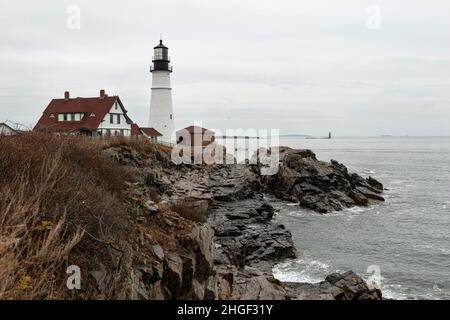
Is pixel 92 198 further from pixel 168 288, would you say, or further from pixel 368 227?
pixel 368 227

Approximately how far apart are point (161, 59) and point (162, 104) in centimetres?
558

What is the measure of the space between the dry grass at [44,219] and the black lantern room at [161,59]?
42312 millimetres

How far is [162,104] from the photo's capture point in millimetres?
51750

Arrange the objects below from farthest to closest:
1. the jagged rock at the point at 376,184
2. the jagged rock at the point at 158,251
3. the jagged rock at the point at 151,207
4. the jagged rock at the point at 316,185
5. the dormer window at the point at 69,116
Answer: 1. the jagged rock at the point at 376,184
2. the dormer window at the point at 69,116
3. the jagged rock at the point at 316,185
4. the jagged rock at the point at 151,207
5. the jagged rock at the point at 158,251

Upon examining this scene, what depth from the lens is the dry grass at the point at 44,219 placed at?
618cm

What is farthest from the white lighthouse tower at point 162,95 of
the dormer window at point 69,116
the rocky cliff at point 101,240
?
the rocky cliff at point 101,240

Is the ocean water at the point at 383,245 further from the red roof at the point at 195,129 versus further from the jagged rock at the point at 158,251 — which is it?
the red roof at the point at 195,129

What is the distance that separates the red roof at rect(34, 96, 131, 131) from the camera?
146 feet

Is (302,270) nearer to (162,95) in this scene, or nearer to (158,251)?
Result: (158,251)

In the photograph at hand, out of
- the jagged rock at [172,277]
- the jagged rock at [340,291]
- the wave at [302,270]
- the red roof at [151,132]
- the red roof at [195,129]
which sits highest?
the red roof at [195,129]

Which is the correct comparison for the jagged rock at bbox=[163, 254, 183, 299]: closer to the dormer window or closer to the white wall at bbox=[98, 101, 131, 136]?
the white wall at bbox=[98, 101, 131, 136]

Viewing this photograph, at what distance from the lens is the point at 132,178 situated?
13711 millimetres

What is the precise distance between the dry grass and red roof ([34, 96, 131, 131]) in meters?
35.2

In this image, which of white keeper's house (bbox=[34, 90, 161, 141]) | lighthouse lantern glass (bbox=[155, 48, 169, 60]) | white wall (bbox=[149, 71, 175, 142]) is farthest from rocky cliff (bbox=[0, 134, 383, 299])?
lighthouse lantern glass (bbox=[155, 48, 169, 60])
